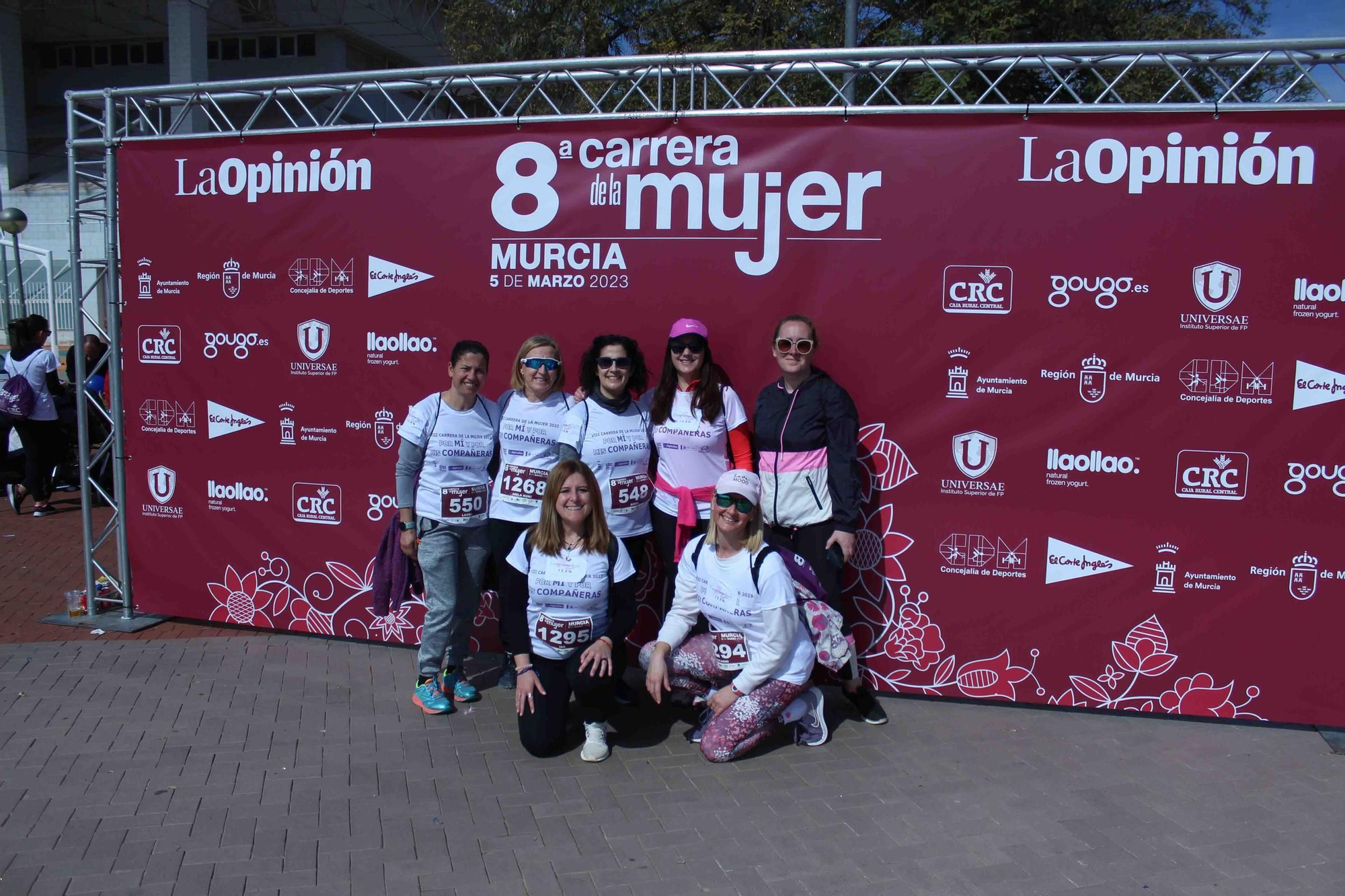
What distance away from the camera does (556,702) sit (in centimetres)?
445

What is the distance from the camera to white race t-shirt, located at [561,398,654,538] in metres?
4.85

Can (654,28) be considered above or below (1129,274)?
above

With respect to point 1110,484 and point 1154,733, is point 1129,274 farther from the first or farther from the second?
point 1154,733

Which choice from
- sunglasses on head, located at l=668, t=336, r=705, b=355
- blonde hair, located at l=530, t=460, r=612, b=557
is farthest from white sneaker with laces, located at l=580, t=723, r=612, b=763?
sunglasses on head, located at l=668, t=336, r=705, b=355

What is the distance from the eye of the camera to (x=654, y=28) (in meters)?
14.7

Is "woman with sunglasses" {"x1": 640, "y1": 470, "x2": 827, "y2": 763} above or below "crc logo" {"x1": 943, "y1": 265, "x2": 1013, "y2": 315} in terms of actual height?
below

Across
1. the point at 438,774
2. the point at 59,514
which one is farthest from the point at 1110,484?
the point at 59,514

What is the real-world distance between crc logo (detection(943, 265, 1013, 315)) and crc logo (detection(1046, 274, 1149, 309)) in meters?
0.21

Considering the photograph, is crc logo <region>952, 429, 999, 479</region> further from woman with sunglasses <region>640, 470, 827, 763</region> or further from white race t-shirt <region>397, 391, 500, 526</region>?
white race t-shirt <region>397, 391, 500, 526</region>

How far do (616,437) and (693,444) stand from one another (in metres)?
0.38

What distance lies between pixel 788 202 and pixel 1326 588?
3.21 m

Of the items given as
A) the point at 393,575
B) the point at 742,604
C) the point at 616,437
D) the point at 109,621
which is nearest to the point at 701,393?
the point at 616,437

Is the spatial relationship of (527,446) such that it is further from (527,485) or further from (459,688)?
(459,688)

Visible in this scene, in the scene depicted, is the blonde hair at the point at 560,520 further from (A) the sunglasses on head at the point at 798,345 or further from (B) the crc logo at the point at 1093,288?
(B) the crc logo at the point at 1093,288
